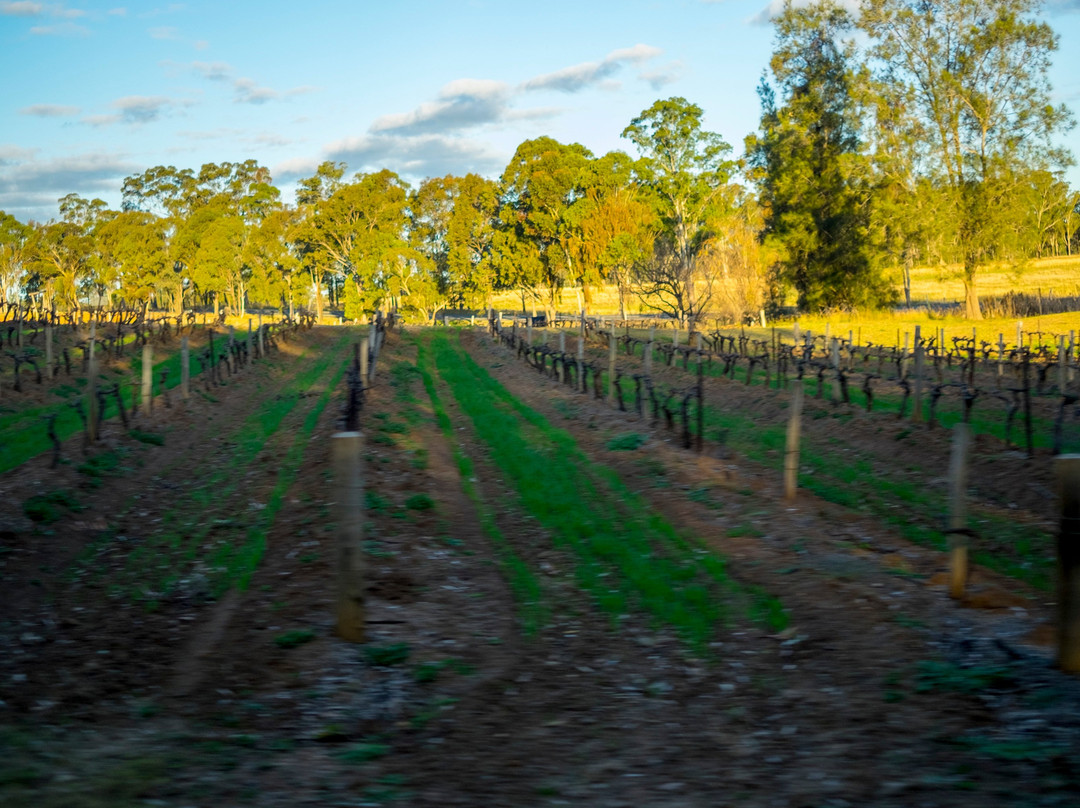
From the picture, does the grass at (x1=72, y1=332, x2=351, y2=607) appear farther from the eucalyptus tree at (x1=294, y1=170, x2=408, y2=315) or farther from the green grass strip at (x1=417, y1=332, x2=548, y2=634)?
the eucalyptus tree at (x1=294, y1=170, x2=408, y2=315)

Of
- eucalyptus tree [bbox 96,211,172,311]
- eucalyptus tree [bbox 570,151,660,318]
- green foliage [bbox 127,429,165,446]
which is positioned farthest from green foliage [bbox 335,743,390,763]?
eucalyptus tree [bbox 96,211,172,311]

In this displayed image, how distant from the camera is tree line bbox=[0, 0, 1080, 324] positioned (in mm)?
43781

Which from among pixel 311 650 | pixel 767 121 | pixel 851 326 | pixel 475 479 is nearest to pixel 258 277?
pixel 767 121

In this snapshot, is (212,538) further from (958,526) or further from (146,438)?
(958,526)

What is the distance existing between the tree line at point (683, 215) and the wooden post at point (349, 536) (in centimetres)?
3695

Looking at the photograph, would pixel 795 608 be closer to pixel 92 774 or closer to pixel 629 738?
pixel 629 738

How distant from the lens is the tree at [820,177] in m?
48.6

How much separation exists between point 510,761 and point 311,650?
6.12ft

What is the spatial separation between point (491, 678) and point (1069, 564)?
10.9ft

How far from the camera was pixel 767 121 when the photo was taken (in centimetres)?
5066

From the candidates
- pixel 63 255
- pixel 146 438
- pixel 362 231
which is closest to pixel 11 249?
pixel 63 255

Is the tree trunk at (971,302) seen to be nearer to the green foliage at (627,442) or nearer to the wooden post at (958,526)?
the green foliage at (627,442)

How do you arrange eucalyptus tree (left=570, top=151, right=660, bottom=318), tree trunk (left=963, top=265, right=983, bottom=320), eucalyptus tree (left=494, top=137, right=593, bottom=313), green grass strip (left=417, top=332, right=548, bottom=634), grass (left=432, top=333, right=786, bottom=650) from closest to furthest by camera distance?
green grass strip (left=417, top=332, right=548, bottom=634) < grass (left=432, top=333, right=786, bottom=650) < tree trunk (left=963, top=265, right=983, bottom=320) < eucalyptus tree (left=570, top=151, right=660, bottom=318) < eucalyptus tree (left=494, top=137, right=593, bottom=313)

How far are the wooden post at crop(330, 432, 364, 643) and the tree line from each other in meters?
36.9
